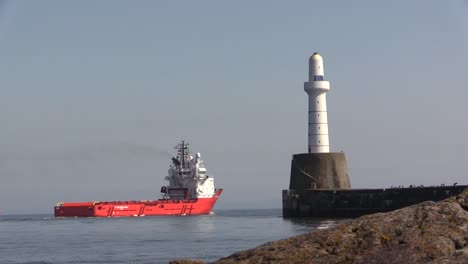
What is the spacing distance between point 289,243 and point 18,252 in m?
22.4

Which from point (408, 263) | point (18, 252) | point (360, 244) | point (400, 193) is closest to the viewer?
point (408, 263)

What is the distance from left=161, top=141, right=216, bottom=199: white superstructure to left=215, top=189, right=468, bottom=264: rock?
2939 inches

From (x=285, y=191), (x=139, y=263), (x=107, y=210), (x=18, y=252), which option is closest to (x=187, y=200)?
(x=107, y=210)

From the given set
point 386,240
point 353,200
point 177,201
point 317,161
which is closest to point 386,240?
point 386,240

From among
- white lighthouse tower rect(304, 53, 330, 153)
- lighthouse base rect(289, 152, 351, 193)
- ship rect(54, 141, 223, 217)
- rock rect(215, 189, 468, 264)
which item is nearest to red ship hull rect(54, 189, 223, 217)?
ship rect(54, 141, 223, 217)

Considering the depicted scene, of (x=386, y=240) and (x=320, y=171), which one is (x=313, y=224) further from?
(x=386, y=240)

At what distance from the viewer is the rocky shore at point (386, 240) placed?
8711mm

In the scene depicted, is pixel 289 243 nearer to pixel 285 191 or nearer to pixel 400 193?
pixel 400 193

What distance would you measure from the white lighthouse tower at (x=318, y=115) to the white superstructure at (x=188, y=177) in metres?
33.1

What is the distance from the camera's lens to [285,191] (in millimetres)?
55812

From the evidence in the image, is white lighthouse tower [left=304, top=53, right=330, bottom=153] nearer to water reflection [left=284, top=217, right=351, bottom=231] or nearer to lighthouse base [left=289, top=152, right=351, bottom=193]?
lighthouse base [left=289, top=152, right=351, bottom=193]

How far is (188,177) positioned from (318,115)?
3486 centimetres

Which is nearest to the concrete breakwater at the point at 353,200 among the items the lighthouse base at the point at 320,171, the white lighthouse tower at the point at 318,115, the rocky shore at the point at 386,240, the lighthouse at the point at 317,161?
the lighthouse at the point at 317,161

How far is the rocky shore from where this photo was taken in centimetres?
871
